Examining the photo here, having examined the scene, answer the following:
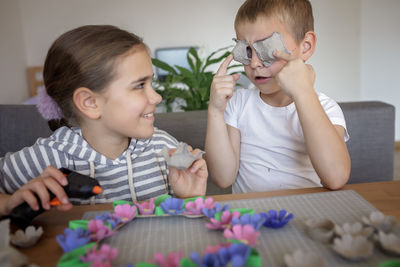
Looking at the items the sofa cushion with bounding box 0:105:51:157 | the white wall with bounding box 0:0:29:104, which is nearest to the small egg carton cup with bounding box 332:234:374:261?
the sofa cushion with bounding box 0:105:51:157

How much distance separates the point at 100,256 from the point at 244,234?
0.75 feet

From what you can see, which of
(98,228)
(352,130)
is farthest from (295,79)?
(352,130)

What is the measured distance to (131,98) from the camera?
928 mm

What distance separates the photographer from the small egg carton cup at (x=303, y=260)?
0.46 metres

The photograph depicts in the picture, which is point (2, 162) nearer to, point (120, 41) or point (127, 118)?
point (127, 118)

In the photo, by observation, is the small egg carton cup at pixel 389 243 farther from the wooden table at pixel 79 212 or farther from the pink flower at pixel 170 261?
the pink flower at pixel 170 261

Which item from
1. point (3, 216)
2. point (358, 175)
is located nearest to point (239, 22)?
point (3, 216)

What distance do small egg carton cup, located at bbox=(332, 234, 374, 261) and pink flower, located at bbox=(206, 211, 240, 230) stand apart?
0.57 feet

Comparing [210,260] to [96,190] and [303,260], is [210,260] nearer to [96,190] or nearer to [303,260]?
[303,260]

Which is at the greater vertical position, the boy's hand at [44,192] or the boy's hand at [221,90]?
the boy's hand at [221,90]

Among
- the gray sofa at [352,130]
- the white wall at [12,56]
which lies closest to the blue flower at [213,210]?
the gray sofa at [352,130]

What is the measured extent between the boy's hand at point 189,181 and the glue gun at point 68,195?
0.32 metres

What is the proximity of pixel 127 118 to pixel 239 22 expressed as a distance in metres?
0.50

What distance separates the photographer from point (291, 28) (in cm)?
109
